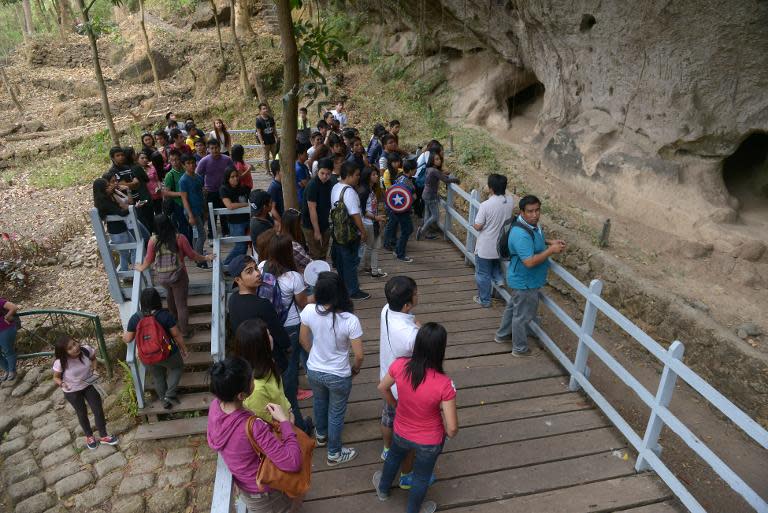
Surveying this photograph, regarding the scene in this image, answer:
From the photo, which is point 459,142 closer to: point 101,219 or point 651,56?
point 651,56

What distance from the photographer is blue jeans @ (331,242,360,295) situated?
6.14 m

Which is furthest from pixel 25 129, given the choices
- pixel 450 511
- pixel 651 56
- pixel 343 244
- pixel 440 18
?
pixel 450 511

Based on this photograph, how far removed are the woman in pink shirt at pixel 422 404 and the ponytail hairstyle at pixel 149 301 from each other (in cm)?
282

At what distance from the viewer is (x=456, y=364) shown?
5.26 meters

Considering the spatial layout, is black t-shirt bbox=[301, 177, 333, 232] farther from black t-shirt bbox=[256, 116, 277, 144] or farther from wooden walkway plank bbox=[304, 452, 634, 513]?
black t-shirt bbox=[256, 116, 277, 144]

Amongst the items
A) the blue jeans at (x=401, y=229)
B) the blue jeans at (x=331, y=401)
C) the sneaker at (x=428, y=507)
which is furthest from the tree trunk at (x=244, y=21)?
the sneaker at (x=428, y=507)

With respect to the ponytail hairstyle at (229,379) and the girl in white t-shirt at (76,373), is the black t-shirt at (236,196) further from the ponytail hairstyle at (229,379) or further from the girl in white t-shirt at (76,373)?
the ponytail hairstyle at (229,379)

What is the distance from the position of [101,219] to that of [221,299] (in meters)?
1.67

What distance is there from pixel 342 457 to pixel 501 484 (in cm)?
121

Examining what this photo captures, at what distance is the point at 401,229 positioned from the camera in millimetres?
7754

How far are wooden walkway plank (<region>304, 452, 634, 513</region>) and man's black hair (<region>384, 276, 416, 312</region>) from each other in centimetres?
143

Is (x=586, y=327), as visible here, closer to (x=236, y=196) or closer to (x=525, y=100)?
(x=236, y=196)

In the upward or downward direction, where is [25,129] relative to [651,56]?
downward

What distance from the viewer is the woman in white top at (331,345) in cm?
353
